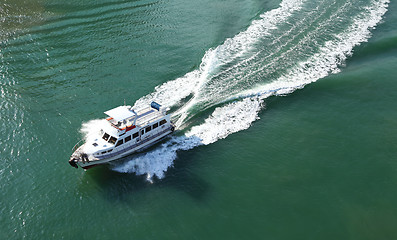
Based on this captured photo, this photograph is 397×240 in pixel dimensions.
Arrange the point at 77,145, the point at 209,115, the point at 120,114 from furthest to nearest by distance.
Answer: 1. the point at 209,115
2. the point at 77,145
3. the point at 120,114

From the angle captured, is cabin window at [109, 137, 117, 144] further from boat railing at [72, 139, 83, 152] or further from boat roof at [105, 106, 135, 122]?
boat railing at [72, 139, 83, 152]

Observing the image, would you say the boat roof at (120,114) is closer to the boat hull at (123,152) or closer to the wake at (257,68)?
the boat hull at (123,152)

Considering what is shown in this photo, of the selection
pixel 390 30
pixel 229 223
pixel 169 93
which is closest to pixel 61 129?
pixel 169 93

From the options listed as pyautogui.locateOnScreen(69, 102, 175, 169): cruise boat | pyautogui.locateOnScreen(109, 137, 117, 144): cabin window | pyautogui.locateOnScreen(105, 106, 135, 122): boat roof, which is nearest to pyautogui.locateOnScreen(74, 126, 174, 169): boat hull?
pyautogui.locateOnScreen(69, 102, 175, 169): cruise boat

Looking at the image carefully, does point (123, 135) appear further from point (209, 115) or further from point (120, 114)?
point (209, 115)

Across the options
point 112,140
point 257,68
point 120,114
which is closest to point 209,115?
point 120,114

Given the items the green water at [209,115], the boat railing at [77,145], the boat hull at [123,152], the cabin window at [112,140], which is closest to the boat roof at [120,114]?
the cabin window at [112,140]

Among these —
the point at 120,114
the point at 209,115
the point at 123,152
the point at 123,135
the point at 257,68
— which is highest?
the point at 120,114
